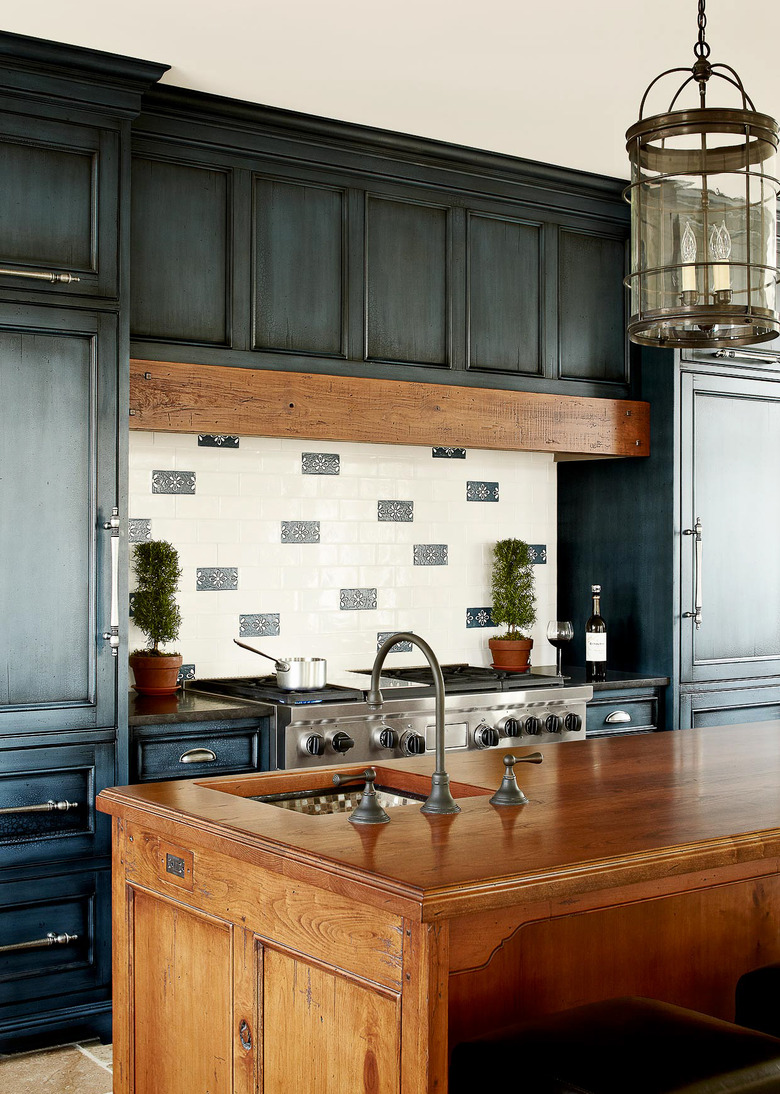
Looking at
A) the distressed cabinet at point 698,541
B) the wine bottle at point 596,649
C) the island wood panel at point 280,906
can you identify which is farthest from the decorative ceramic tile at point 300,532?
the island wood panel at point 280,906

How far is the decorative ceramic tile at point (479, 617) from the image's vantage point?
5180mm

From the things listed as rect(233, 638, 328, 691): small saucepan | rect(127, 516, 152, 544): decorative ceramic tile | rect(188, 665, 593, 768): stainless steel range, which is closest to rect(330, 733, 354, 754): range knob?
rect(188, 665, 593, 768): stainless steel range

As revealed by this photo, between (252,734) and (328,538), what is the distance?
1.13 metres

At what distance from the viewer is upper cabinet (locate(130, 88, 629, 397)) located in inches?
157

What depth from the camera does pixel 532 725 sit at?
443 centimetres

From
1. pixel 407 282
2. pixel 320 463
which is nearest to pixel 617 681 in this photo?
pixel 320 463

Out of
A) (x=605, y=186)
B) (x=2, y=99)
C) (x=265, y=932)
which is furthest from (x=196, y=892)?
(x=605, y=186)

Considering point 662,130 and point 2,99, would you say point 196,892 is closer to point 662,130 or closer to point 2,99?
point 662,130

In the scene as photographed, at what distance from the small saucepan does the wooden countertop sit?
1306 mm

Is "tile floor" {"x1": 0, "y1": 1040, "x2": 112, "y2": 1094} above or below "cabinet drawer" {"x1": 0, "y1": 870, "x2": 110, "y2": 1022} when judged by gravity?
below

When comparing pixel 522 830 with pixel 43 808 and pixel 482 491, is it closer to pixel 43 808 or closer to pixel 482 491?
pixel 43 808

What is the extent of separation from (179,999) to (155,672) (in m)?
1.93

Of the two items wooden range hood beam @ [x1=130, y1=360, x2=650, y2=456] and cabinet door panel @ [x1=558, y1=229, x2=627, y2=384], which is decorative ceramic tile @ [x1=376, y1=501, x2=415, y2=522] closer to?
wooden range hood beam @ [x1=130, y1=360, x2=650, y2=456]

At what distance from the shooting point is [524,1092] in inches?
74.7
